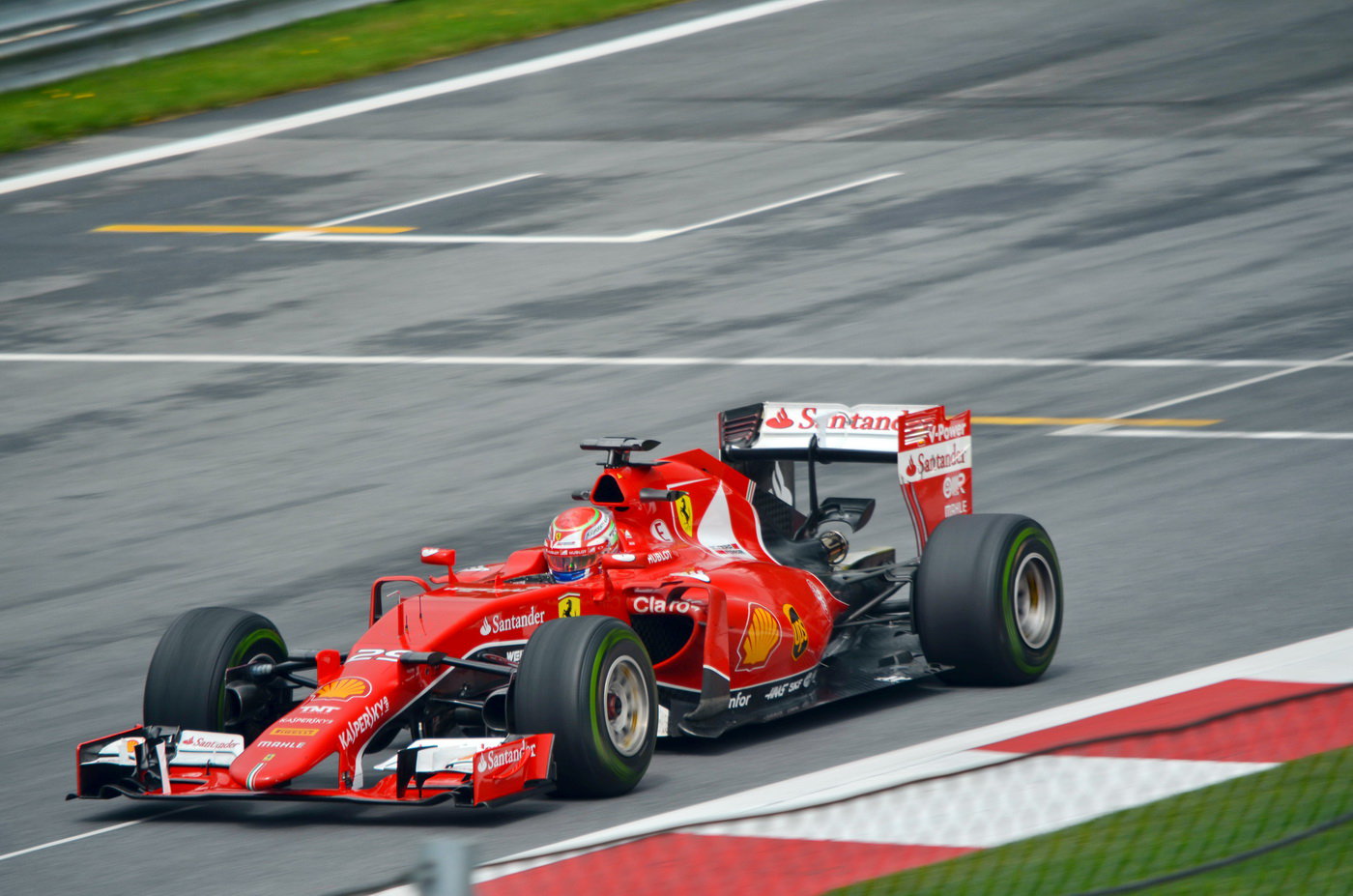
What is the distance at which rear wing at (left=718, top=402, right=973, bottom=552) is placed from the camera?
10883 mm

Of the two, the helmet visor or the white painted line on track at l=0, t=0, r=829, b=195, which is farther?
the white painted line on track at l=0, t=0, r=829, b=195

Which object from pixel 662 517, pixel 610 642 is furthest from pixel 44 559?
pixel 610 642

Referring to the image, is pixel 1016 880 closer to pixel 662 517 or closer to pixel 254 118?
pixel 662 517

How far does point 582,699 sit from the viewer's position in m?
8.45

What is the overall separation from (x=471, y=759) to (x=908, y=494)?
11.0 feet

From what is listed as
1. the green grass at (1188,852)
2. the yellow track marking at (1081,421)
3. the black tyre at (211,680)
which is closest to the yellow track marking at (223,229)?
the yellow track marking at (1081,421)

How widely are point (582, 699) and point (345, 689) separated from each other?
3.42ft

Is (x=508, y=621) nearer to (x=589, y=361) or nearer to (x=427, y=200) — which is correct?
(x=589, y=361)

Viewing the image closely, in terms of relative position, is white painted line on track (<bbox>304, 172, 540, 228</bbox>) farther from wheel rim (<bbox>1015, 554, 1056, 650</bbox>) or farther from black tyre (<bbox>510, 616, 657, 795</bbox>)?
black tyre (<bbox>510, 616, 657, 795</bbox>)

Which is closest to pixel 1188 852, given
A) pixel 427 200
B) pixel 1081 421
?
pixel 1081 421

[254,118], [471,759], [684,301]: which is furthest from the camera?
[254,118]

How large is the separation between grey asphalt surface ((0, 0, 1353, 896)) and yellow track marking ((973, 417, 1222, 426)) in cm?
19

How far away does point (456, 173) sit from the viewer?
25.7 meters

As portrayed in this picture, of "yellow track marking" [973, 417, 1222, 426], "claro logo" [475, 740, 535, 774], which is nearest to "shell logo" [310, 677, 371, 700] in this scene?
"claro logo" [475, 740, 535, 774]
